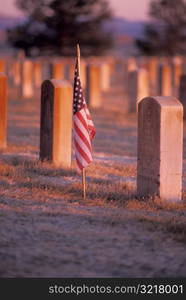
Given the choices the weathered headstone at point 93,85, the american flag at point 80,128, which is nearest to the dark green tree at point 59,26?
the weathered headstone at point 93,85

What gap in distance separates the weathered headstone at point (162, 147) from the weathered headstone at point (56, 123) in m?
2.57

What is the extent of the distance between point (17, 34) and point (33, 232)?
40754 millimetres

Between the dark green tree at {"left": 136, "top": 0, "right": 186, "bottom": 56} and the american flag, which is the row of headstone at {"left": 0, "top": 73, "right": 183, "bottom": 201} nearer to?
the american flag

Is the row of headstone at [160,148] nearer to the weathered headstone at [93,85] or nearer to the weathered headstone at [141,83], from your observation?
the weathered headstone at [141,83]

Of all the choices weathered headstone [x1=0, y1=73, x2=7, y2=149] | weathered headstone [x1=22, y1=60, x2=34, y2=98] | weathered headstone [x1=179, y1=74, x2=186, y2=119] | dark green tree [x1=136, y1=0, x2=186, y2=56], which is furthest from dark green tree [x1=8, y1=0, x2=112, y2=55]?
weathered headstone [x1=0, y1=73, x2=7, y2=149]

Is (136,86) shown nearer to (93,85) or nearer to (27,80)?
(93,85)

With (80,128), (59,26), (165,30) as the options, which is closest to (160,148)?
(80,128)

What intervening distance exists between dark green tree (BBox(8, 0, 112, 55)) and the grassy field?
1375 inches

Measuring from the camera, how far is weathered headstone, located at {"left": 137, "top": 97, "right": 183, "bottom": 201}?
9367 mm

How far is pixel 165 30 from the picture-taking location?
54.6 meters

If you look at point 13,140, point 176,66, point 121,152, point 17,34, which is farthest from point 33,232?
point 17,34

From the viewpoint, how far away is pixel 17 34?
47625 mm

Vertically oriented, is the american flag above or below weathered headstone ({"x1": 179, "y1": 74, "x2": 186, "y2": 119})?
below

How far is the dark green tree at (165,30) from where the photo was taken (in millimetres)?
54094
